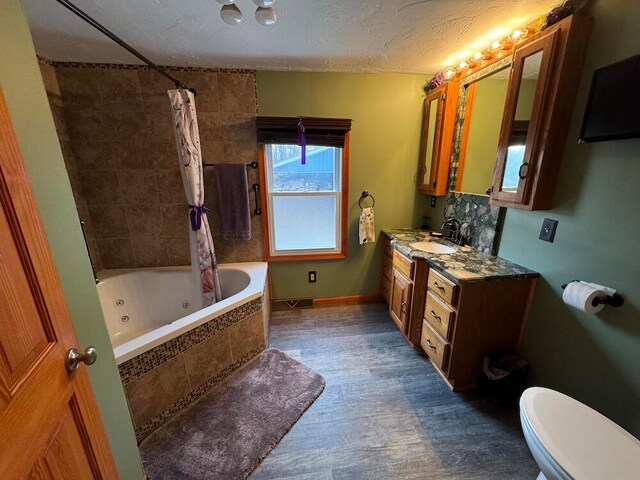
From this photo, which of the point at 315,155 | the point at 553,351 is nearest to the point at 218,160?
the point at 315,155

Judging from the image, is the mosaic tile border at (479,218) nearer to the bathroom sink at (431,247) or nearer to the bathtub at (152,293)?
the bathroom sink at (431,247)

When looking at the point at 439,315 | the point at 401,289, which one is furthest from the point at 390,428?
the point at 401,289

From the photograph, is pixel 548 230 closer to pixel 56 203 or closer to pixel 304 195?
pixel 304 195

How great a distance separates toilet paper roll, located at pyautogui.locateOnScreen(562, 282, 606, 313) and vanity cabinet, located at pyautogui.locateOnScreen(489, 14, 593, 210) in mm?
438

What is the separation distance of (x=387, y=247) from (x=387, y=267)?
0.67ft

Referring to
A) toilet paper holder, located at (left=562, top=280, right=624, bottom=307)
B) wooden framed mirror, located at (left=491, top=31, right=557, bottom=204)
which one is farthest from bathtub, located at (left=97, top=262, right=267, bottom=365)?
toilet paper holder, located at (left=562, top=280, right=624, bottom=307)

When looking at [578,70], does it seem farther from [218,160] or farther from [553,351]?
[218,160]

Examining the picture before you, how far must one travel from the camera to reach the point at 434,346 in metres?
1.80

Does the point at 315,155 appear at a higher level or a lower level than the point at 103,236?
higher

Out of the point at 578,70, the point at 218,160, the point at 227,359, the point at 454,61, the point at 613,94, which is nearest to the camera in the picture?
the point at 613,94

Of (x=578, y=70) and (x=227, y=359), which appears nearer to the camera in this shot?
(x=578, y=70)

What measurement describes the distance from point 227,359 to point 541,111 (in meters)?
2.38

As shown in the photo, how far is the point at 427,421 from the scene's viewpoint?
1.53 meters

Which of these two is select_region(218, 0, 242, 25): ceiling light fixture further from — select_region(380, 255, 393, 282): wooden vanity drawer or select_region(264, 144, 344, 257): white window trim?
select_region(380, 255, 393, 282): wooden vanity drawer
